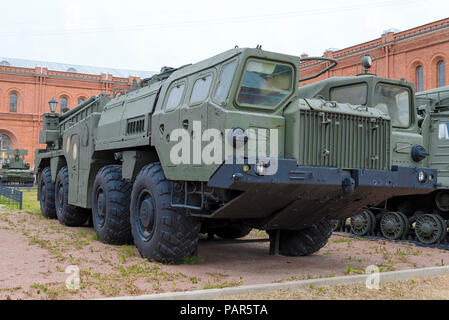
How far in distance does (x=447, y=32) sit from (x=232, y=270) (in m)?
29.1

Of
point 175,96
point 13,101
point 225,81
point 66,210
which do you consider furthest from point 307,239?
point 13,101

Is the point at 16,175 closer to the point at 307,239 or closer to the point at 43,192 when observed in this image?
the point at 43,192

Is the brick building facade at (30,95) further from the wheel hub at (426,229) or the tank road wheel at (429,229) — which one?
the wheel hub at (426,229)

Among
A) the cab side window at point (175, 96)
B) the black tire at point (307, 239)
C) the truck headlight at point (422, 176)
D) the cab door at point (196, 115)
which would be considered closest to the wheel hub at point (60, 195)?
the cab side window at point (175, 96)

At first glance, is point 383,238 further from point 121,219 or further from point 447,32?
point 447,32

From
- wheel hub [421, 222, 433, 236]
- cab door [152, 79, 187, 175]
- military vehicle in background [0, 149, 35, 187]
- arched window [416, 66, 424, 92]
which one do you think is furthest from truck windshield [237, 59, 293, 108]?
arched window [416, 66, 424, 92]

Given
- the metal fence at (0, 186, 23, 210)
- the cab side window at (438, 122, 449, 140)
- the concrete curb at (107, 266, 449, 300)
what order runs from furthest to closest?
1. the metal fence at (0, 186, 23, 210)
2. the cab side window at (438, 122, 449, 140)
3. the concrete curb at (107, 266, 449, 300)

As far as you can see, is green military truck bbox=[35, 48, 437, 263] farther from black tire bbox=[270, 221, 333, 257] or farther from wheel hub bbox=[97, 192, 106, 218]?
wheel hub bbox=[97, 192, 106, 218]

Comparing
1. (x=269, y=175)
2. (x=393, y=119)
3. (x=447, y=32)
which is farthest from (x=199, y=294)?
(x=447, y=32)

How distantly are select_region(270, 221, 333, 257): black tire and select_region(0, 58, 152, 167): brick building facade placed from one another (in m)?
42.8

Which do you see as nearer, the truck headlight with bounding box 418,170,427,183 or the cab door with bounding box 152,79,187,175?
the truck headlight with bounding box 418,170,427,183

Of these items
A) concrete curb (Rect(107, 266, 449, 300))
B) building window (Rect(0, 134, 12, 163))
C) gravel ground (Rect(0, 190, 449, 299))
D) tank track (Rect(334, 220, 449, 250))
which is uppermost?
building window (Rect(0, 134, 12, 163))

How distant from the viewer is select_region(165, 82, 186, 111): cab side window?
271 inches
